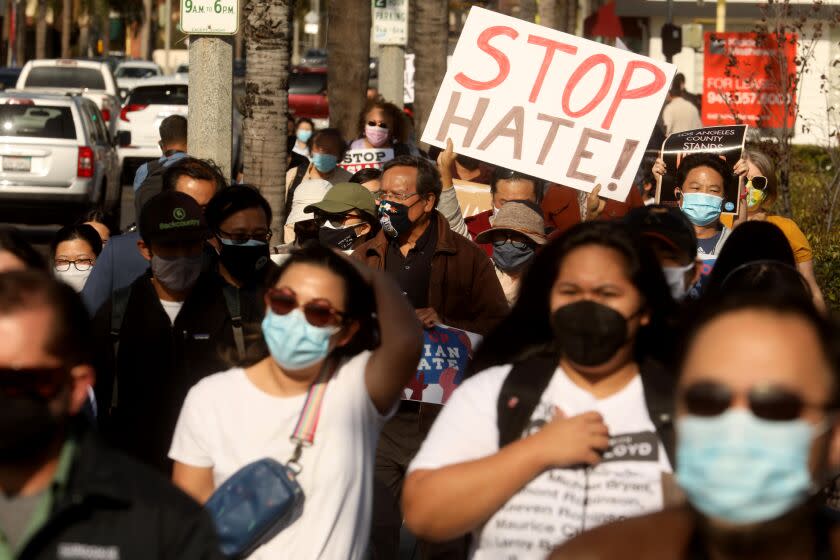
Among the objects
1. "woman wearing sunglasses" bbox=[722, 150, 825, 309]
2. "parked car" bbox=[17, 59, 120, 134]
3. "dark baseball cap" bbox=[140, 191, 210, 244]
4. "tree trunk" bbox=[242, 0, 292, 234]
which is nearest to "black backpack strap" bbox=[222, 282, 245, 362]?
"dark baseball cap" bbox=[140, 191, 210, 244]

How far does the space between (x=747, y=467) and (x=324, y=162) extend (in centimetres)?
987

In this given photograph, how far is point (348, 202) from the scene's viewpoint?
7965 mm

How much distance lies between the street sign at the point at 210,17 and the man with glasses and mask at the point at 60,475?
6.59 metres

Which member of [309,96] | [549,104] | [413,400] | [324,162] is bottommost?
[309,96]

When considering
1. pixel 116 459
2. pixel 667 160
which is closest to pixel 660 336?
pixel 116 459

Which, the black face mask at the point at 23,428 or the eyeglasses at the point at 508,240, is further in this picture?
the eyeglasses at the point at 508,240

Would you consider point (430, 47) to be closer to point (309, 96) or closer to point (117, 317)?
point (117, 317)

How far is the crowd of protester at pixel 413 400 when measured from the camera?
2.74 metres

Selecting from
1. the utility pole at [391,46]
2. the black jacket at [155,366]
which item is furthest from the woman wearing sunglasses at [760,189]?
the utility pole at [391,46]

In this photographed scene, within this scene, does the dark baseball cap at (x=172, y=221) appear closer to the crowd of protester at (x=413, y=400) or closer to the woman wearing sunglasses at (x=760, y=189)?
the crowd of protester at (x=413, y=400)

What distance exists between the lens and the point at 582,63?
9.14 m

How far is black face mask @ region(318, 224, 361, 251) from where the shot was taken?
8.01 metres

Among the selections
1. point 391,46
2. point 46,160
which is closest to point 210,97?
point 391,46

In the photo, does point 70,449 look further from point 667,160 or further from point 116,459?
point 667,160
